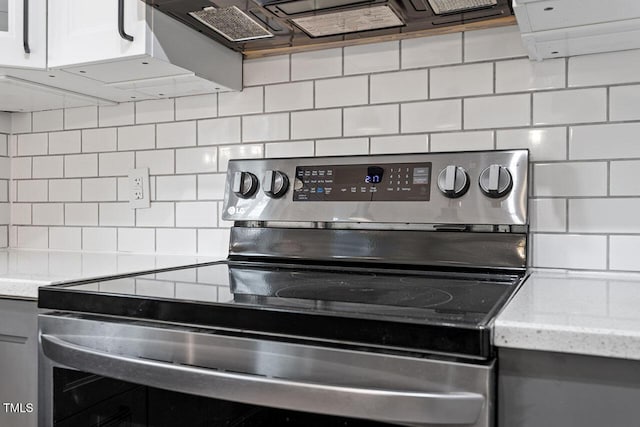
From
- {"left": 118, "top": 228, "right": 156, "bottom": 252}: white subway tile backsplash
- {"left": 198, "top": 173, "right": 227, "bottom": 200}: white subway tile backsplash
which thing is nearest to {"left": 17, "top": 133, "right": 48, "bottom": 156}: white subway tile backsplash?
{"left": 118, "top": 228, "right": 156, "bottom": 252}: white subway tile backsplash

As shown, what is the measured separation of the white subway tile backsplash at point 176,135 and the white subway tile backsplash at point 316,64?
357mm

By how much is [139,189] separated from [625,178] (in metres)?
1.30

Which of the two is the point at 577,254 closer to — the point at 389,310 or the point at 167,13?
the point at 389,310

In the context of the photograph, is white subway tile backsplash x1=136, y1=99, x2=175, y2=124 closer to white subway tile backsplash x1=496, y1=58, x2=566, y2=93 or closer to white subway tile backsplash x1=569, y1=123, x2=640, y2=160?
white subway tile backsplash x1=496, y1=58, x2=566, y2=93

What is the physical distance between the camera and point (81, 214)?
1.74 metres

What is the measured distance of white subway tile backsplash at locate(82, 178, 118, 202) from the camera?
5.53 ft

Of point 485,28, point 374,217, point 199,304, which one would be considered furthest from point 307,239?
point 485,28

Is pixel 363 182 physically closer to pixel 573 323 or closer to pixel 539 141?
pixel 539 141

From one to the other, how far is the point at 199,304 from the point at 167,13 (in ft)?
2.49

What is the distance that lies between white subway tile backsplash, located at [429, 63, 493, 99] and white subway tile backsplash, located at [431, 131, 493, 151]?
0.31 feet

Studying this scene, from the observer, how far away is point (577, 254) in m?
1.16

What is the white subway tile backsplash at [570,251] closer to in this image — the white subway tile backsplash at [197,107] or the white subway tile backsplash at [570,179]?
the white subway tile backsplash at [570,179]

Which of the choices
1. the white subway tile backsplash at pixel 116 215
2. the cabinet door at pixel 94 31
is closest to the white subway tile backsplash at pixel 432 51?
the cabinet door at pixel 94 31

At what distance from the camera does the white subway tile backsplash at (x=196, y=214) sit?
5.04 ft
